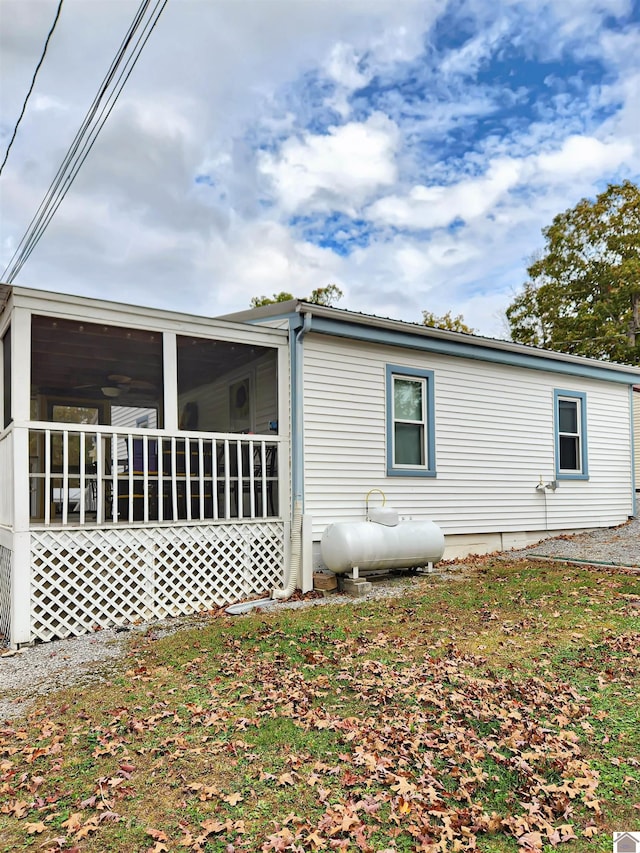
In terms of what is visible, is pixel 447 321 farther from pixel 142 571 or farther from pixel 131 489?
pixel 142 571

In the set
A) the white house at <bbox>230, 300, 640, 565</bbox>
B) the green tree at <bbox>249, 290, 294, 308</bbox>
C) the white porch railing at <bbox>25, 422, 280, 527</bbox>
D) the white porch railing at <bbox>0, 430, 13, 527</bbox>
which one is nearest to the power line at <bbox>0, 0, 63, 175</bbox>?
the white house at <bbox>230, 300, 640, 565</bbox>

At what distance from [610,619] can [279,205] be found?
15449 millimetres

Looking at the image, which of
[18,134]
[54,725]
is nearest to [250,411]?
[18,134]

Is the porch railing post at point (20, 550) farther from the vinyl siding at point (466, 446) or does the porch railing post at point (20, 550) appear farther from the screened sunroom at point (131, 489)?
the vinyl siding at point (466, 446)

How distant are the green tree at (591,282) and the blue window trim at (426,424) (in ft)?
57.2

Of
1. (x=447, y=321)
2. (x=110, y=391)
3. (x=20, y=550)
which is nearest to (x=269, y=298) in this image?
(x=447, y=321)

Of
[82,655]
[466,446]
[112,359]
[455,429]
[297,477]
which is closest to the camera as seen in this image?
[82,655]

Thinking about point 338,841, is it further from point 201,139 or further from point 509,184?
point 509,184

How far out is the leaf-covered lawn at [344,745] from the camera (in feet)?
8.44

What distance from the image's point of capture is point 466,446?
947cm

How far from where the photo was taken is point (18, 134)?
877 cm

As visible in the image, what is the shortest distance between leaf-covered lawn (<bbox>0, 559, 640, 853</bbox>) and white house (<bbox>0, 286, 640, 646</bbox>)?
1275 millimetres

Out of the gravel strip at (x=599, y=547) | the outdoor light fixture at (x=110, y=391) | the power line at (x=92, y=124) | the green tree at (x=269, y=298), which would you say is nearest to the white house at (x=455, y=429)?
the gravel strip at (x=599, y=547)

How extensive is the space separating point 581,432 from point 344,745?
9.34 meters
